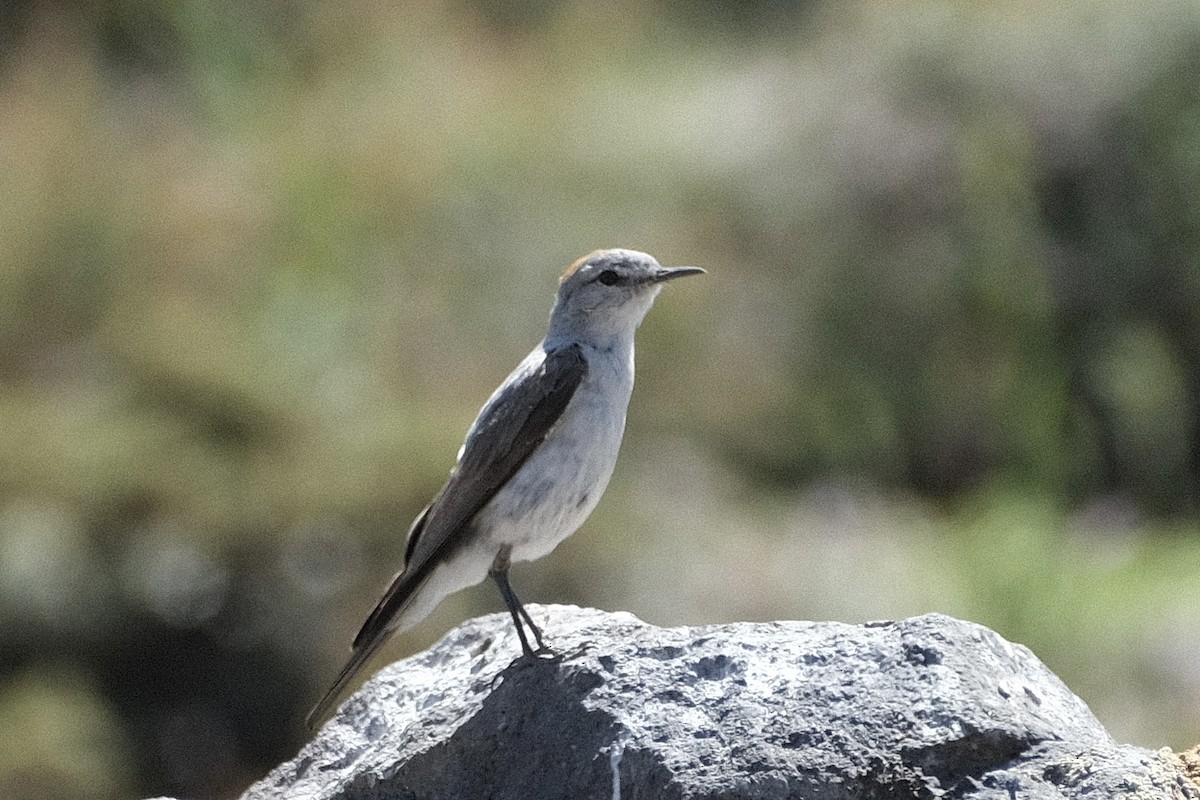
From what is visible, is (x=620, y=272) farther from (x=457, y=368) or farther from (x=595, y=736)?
(x=457, y=368)

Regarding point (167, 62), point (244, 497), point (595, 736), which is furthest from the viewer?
point (167, 62)

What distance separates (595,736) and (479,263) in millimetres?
7641

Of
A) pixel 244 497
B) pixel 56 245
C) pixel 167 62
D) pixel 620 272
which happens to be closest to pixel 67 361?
pixel 56 245

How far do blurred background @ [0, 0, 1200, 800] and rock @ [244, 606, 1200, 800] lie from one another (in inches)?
158

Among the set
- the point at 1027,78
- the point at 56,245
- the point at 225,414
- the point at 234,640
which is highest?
the point at 1027,78

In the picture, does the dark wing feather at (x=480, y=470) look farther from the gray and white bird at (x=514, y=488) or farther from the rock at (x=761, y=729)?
the rock at (x=761, y=729)

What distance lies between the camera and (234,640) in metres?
9.06

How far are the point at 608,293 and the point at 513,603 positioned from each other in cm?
137

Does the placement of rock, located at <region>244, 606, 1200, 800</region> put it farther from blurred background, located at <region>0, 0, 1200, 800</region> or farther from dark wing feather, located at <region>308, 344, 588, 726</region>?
blurred background, located at <region>0, 0, 1200, 800</region>

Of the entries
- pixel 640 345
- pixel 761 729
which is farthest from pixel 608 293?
pixel 640 345

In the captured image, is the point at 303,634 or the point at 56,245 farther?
the point at 56,245

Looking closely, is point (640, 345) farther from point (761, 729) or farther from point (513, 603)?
point (761, 729)

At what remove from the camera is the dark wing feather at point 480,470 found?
17.7ft

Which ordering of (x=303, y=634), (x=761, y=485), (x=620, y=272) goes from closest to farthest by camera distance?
(x=620, y=272) < (x=303, y=634) < (x=761, y=485)
